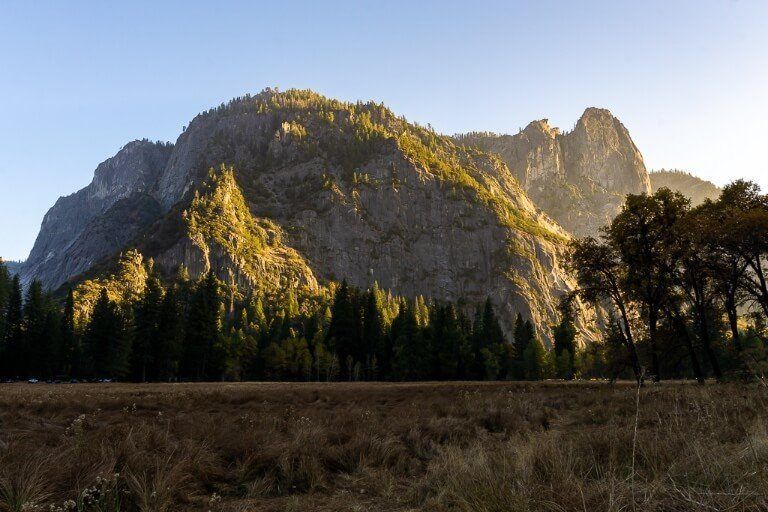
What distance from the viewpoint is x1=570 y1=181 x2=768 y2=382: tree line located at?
22.2m

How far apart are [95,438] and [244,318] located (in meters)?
130

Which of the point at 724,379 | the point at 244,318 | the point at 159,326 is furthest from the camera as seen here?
the point at 244,318

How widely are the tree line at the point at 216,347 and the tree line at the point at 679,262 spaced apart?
43355mm

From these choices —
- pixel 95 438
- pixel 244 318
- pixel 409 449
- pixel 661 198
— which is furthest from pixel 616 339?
pixel 244 318

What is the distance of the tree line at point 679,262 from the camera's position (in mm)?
22250

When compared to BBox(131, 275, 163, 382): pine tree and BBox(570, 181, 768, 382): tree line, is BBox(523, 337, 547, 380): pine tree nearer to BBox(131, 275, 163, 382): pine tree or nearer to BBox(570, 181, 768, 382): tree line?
BBox(570, 181, 768, 382): tree line

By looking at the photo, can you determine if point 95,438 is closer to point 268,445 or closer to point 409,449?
point 268,445

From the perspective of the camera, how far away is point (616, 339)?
2995 cm

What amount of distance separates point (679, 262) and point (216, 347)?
2308 inches

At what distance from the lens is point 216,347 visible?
65.5 meters

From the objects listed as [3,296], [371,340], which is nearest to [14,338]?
[3,296]

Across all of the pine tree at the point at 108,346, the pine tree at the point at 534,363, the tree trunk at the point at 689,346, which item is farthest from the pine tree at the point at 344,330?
the tree trunk at the point at 689,346

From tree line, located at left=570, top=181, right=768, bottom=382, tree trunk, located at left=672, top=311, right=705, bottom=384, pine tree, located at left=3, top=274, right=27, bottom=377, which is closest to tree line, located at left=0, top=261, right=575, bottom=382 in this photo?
pine tree, located at left=3, top=274, right=27, bottom=377

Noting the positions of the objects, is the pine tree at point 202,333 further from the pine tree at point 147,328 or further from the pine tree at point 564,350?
the pine tree at point 564,350
